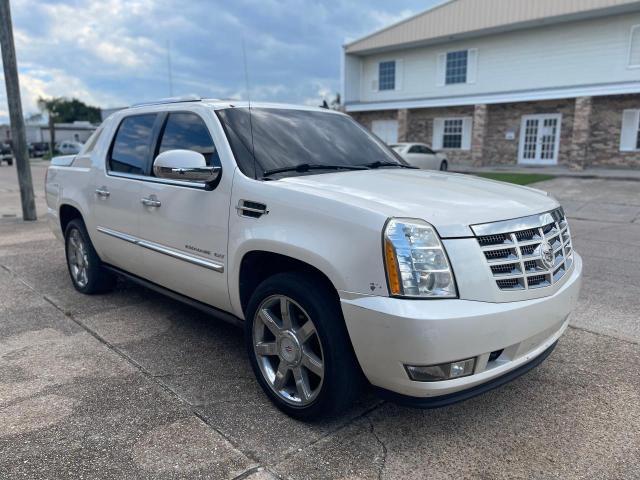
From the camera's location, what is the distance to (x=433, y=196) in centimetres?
290

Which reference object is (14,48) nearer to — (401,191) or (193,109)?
(193,109)

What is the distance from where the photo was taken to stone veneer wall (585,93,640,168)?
20469mm

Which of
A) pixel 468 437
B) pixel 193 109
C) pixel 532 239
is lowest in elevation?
pixel 468 437

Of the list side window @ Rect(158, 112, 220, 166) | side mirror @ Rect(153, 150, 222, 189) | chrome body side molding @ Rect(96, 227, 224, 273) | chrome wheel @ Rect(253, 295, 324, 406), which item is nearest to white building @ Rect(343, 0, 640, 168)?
side window @ Rect(158, 112, 220, 166)

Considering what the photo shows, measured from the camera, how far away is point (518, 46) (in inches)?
893

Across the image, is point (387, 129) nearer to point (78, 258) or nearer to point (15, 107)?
point (15, 107)

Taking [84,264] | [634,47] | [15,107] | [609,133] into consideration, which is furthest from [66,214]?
[634,47]

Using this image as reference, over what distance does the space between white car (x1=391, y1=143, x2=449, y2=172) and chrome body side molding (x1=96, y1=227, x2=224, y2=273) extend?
619 inches

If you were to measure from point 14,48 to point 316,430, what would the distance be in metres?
10.3

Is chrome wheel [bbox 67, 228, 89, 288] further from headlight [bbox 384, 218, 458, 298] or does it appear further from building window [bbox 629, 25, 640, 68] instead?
building window [bbox 629, 25, 640, 68]

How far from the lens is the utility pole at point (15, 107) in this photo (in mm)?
9773

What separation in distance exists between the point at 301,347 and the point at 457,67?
A: 24696mm

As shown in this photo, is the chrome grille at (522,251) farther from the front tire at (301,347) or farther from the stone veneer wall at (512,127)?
the stone veneer wall at (512,127)

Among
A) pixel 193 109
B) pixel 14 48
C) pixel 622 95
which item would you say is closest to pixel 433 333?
pixel 193 109
